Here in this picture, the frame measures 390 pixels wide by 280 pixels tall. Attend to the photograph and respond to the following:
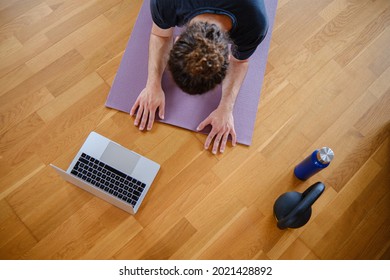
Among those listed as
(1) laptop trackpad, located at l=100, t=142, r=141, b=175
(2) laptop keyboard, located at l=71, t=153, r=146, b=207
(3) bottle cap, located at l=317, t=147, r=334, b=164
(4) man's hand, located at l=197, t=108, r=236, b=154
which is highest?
(3) bottle cap, located at l=317, t=147, r=334, b=164

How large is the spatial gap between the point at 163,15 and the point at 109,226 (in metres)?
0.78

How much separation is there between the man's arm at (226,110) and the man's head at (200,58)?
0.33 metres

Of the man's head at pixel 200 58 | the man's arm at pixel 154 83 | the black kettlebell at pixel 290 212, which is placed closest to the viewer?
the man's head at pixel 200 58

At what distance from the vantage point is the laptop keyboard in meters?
1.09

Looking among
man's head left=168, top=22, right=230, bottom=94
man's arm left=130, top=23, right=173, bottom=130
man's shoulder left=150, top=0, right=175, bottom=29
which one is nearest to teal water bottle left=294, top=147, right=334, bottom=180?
man's head left=168, top=22, right=230, bottom=94

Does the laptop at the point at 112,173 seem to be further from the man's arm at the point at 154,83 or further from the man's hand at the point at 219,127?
the man's hand at the point at 219,127

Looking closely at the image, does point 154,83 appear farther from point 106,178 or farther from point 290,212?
point 290,212

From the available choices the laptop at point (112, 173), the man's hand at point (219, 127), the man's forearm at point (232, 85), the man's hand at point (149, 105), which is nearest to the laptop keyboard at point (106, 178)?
the laptop at point (112, 173)

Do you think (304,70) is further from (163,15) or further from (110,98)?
(110,98)

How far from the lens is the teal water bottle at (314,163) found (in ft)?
3.52

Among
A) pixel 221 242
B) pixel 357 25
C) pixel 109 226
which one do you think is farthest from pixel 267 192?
pixel 357 25

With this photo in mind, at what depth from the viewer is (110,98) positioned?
49.8 inches

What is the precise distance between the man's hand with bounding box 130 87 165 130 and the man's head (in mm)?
332

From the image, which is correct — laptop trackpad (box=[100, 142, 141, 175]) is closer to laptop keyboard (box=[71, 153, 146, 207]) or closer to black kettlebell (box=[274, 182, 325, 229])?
laptop keyboard (box=[71, 153, 146, 207])
